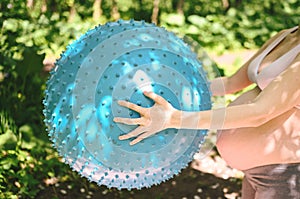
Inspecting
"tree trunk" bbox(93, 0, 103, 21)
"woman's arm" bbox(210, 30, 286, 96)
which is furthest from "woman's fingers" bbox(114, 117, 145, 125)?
"tree trunk" bbox(93, 0, 103, 21)

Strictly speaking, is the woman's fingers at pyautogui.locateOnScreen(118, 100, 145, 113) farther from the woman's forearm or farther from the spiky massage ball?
the woman's forearm

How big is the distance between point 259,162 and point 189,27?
4682 millimetres

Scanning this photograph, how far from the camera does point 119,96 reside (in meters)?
2.07

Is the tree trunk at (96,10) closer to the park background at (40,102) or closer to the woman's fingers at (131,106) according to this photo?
the park background at (40,102)

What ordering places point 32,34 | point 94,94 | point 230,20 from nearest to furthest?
point 94,94 → point 32,34 → point 230,20

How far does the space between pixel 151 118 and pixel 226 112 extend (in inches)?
11.4

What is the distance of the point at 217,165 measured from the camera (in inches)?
179

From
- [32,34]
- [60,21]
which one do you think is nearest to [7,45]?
[32,34]

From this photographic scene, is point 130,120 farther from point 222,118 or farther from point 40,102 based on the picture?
point 40,102

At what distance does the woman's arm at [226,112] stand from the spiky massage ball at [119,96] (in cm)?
4

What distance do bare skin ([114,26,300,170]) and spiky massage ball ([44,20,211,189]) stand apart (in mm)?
50

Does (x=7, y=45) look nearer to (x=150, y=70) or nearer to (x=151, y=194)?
(x=151, y=194)

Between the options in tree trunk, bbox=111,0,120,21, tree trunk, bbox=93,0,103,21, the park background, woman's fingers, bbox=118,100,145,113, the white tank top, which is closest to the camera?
woman's fingers, bbox=118,100,145,113

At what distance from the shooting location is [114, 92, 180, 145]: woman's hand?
206 cm
